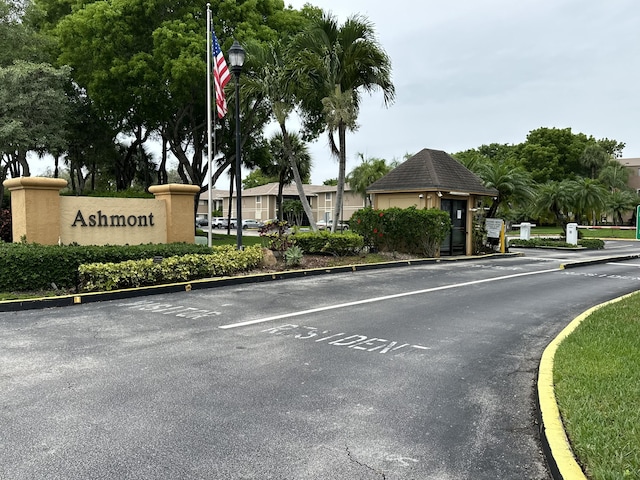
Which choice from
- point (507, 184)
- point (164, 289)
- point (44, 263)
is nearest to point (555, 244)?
point (507, 184)

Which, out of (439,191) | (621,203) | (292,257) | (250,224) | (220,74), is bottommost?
(292,257)

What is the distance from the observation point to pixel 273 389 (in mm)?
5301

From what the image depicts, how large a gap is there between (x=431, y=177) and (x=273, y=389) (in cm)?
1846

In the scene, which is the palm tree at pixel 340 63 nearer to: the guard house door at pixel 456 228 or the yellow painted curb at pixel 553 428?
the guard house door at pixel 456 228

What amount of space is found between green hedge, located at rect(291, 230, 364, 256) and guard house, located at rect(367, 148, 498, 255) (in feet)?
18.3

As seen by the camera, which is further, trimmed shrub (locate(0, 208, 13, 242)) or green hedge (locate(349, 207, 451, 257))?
green hedge (locate(349, 207, 451, 257))

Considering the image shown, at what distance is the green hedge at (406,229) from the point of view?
20.0 m

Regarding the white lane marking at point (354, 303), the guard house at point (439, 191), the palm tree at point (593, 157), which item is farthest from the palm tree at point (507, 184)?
the palm tree at point (593, 157)

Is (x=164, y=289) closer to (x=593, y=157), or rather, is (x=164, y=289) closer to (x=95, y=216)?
(x=95, y=216)

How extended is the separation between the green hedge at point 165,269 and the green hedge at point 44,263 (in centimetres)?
39

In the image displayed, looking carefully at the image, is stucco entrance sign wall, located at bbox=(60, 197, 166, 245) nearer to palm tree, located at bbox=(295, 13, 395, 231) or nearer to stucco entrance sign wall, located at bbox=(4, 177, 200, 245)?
stucco entrance sign wall, located at bbox=(4, 177, 200, 245)

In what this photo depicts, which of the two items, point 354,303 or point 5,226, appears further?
point 5,226

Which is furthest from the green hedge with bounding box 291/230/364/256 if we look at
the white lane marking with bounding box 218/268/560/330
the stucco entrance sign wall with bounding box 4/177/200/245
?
the white lane marking with bounding box 218/268/560/330

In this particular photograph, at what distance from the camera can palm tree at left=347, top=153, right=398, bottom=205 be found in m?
48.9
